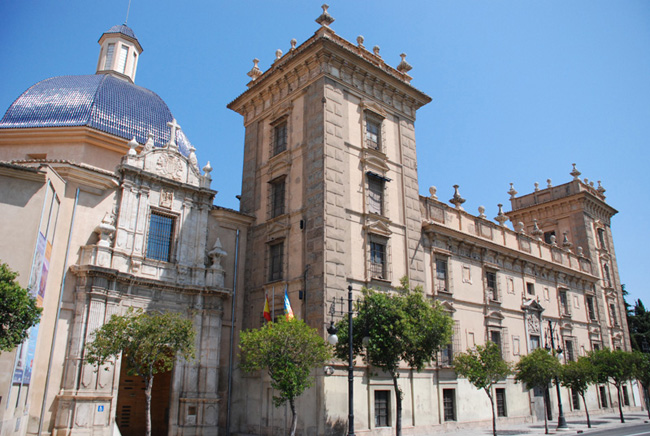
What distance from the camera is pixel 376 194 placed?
938 inches

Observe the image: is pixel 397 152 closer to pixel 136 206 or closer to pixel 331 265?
pixel 331 265

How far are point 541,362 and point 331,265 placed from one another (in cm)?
1168

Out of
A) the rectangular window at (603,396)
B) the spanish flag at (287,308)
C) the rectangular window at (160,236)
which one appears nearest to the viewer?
the spanish flag at (287,308)

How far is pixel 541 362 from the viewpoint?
24.2 meters

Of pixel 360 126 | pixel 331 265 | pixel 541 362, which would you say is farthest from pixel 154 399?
pixel 541 362

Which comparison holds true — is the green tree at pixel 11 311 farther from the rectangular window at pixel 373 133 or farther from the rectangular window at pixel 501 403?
the rectangular window at pixel 501 403

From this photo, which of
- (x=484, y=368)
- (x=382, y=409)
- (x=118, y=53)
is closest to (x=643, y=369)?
(x=484, y=368)

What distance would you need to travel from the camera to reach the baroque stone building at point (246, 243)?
17969 millimetres

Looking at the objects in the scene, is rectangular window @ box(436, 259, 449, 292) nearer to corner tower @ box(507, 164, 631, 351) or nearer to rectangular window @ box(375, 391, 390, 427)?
rectangular window @ box(375, 391, 390, 427)

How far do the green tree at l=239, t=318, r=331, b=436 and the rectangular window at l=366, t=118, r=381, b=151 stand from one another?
10.5m

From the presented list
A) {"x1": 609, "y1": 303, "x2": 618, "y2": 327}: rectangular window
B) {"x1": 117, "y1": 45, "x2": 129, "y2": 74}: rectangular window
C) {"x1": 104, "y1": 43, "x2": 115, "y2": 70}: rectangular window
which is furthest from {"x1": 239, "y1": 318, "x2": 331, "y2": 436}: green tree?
{"x1": 609, "y1": 303, "x2": 618, "y2": 327}: rectangular window

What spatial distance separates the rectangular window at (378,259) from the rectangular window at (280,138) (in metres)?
6.45

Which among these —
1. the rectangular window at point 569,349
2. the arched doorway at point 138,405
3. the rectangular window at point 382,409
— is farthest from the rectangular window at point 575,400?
the arched doorway at point 138,405

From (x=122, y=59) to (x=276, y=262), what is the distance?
18.5m
